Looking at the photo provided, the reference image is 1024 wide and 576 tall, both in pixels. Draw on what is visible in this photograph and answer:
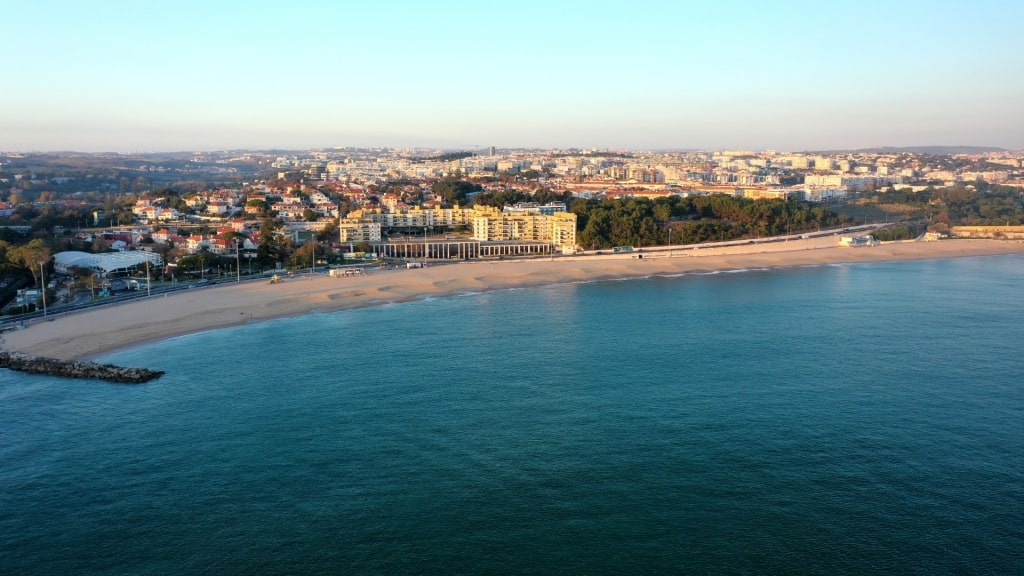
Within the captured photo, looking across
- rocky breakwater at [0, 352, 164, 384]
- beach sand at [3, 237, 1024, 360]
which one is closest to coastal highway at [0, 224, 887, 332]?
beach sand at [3, 237, 1024, 360]

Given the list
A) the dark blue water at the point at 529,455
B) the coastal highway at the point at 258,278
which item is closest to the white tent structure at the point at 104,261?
the coastal highway at the point at 258,278

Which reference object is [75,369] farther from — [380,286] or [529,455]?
[380,286]

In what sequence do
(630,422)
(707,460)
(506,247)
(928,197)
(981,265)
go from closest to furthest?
(707,460), (630,422), (981,265), (506,247), (928,197)

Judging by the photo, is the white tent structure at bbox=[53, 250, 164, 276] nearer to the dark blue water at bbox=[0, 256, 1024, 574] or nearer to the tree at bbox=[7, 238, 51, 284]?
the tree at bbox=[7, 238, 51, 284]

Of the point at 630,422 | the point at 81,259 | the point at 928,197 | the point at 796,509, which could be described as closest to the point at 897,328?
the point at 630,422

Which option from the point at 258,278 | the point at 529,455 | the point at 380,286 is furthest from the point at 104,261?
the point at 529,455

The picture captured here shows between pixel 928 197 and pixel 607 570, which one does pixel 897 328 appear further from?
pixel 928 197
